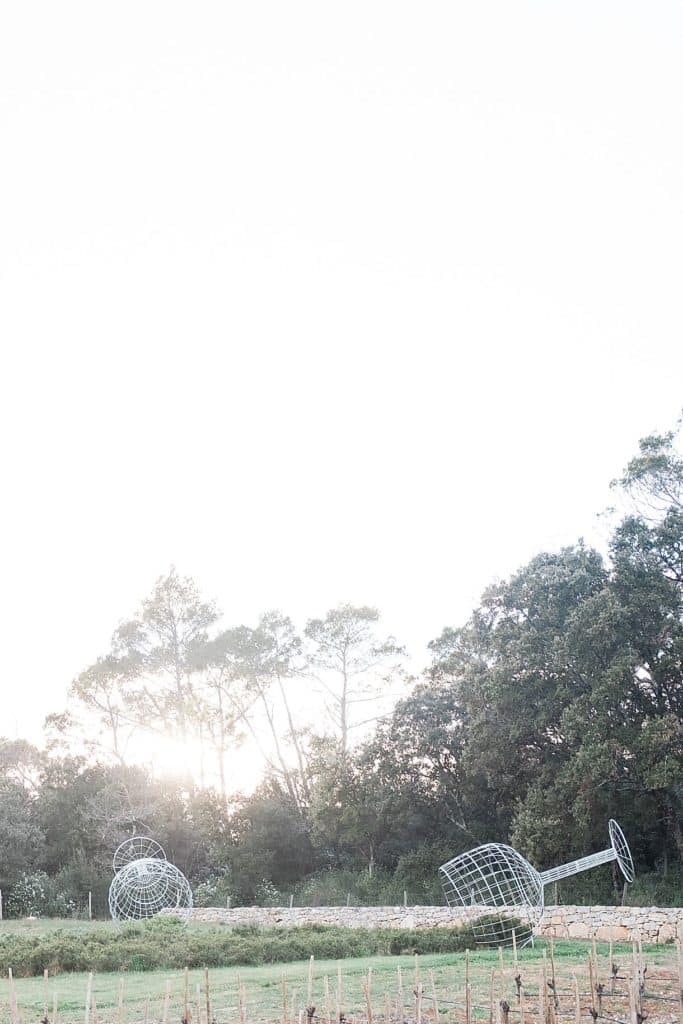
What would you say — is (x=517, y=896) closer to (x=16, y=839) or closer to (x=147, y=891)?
(x=147, y=891)

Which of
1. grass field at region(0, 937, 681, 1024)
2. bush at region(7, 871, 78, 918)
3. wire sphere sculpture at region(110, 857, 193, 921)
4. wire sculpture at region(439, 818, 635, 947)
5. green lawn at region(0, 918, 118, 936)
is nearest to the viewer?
grass field at region(0, 937, 681, 1024)

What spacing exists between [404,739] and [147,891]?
8290mm

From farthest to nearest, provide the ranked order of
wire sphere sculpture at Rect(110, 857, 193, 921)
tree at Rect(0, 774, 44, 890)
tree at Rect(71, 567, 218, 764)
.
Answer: tree at Rect(71, 567, 218, 764)
tree at Rect(0, 774, 44, 890)
wire sphere sculpture at Rect(110, 857, 193, 921)

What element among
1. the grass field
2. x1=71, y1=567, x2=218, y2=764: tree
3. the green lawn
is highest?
x1=71, y1=567, x2=218, y2=764: tree

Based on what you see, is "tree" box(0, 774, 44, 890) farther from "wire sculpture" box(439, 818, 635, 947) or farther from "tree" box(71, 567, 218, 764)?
"wire sculpture" box(439, 818, 635, 947)

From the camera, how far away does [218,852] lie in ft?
102

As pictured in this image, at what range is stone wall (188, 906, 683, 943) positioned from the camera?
1641 cm

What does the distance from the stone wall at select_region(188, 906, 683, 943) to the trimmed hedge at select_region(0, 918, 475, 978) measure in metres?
2.33

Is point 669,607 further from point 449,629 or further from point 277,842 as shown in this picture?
point 277,842

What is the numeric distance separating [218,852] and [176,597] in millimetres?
11692

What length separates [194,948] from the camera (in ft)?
47.9

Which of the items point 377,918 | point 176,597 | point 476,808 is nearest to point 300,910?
point 377,918

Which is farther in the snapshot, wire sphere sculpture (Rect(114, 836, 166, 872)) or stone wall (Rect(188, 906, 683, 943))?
wire sphere sculpture (Rect(114, 836, 166, 872))

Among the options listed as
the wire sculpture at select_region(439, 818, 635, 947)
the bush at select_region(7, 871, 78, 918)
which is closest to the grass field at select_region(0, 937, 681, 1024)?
the wire sculpture at select_region(439, 818, 635, 947)
